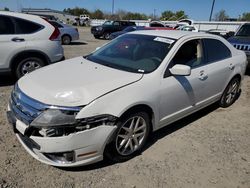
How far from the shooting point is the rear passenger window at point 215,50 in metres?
4.57

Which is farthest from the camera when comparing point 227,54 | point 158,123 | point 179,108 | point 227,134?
point 227,54

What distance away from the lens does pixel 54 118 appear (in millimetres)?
2826

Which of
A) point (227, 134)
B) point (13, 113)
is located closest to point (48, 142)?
point (13, 113)

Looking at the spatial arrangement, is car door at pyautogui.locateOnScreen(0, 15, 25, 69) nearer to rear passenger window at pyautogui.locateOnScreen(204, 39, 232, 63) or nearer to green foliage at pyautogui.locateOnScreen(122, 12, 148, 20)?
rear passenger window at pyautogui.locateOnScreen(204, 39, 232, 63)

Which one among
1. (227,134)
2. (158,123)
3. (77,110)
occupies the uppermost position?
(77,110)

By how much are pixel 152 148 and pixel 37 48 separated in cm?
388

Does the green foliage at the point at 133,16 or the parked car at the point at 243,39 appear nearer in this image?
the parked car at the point at 243,39

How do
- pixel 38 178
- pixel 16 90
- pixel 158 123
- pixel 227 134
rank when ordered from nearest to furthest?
pixel 38 178
pixel 16 90
pixel 158 123
pixel 227 134

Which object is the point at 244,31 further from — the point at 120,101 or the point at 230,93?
the point at 120,101

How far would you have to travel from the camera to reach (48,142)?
2848mm

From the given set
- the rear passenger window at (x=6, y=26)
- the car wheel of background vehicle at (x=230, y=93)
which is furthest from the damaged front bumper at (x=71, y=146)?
the rear passenger window at (x=6, y=26)

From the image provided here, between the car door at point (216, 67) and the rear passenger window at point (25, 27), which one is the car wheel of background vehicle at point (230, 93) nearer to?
the car door at point (216, 67)

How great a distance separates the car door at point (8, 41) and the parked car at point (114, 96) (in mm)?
2450

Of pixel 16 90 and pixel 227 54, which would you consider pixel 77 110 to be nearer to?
pixel 16 90
